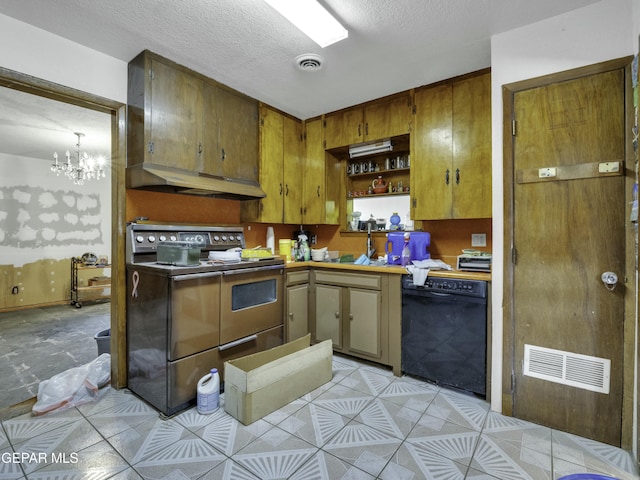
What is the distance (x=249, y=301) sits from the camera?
2521 mm

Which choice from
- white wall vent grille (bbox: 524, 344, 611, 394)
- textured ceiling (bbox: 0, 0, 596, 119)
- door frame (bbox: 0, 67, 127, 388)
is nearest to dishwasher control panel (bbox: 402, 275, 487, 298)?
white wall vent grille (bbox: 524, 344, 611, 394)

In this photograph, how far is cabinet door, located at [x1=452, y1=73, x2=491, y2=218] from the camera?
2.53 metres

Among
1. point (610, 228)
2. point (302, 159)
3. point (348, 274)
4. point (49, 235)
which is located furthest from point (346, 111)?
Answer: point (49, 235)

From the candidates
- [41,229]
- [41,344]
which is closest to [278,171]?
[41,344]

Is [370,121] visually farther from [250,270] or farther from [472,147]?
[250,270]

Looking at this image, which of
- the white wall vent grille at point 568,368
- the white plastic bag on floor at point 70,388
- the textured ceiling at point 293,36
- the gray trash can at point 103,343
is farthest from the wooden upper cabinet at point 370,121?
the white plastic bag on floor at point 70,388

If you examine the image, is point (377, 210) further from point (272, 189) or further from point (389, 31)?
point (389, 31)

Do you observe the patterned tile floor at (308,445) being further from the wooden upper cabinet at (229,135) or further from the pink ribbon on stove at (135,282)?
the wooden upper cabinet at (229,135)

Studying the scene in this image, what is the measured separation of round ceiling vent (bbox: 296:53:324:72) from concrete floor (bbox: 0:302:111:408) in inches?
128

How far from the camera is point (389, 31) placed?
6.80ft

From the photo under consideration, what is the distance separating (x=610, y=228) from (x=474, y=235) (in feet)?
3.68

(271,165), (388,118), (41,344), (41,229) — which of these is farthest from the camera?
(41,229)

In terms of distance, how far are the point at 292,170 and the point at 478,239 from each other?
82.3 inches

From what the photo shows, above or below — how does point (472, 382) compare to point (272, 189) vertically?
below
